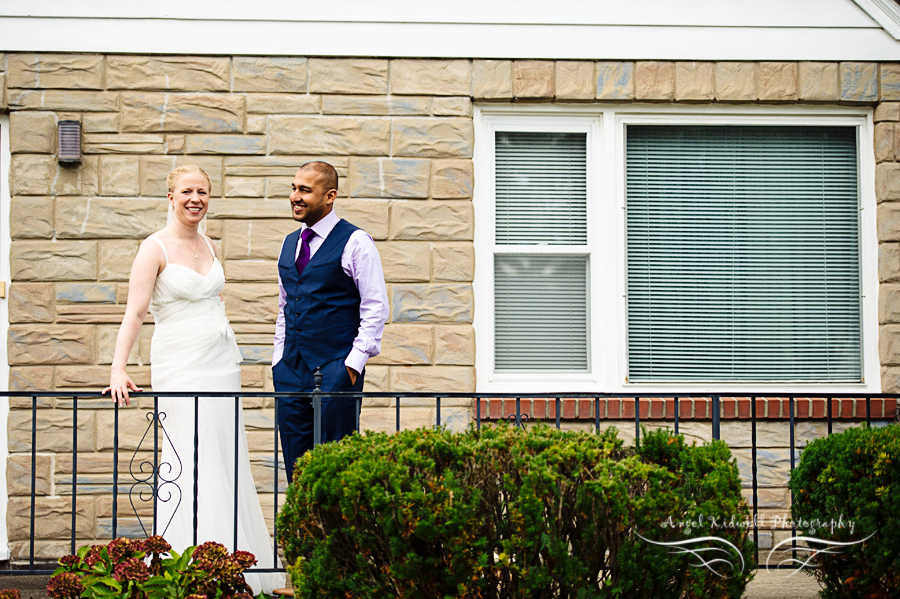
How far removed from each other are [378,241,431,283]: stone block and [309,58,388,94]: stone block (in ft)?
3.22

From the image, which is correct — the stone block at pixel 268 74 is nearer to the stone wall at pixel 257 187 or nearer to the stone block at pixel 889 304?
the stone wall at pixel 257 187

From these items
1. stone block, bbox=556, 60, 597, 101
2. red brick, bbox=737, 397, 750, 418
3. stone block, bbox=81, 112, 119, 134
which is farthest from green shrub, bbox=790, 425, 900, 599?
stone block, bbox=81, 112, 119, 134

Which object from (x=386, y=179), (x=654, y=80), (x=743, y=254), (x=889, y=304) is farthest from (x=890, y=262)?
(x=386, y=179)

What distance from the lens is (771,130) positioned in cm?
552

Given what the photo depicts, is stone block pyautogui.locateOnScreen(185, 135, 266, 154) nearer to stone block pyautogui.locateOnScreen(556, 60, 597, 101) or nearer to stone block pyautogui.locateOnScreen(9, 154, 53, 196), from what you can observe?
stone block pyautogui.locateOnScreen(9, 154, 53, 196)

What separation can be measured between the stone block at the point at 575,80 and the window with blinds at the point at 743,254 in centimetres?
41

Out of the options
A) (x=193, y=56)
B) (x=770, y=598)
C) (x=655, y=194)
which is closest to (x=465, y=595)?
(x=770, y=598)

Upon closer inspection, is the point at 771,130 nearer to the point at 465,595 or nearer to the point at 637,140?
the point at 637,140

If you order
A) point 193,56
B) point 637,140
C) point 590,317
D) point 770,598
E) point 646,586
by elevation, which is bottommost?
point 770,598

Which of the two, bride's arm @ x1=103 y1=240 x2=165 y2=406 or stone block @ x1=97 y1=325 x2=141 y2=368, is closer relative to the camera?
bride's arm @ x1=103 y1=240 x2=165 y2=406

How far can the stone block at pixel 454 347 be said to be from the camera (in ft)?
17.0

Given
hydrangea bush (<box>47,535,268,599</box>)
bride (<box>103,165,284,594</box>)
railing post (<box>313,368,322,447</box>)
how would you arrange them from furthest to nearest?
1. bride (<box>103,165,284,594</box>)
2. railing post (<box>313,368,322,447</box>)
3. hydrangea bush (<box>47,535,268,599</box>)

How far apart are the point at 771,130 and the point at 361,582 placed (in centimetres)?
417

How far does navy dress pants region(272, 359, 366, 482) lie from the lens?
380 cm
